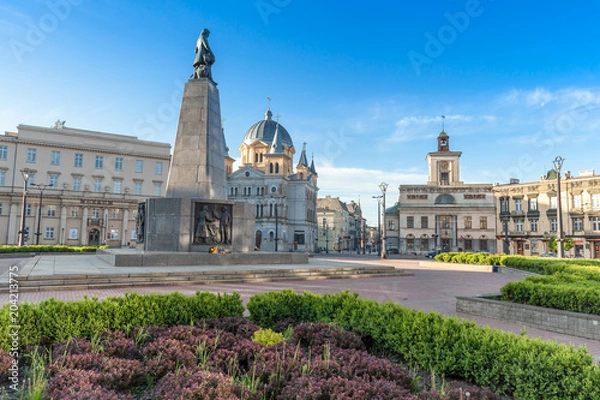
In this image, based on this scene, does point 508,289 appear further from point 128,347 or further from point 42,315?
point 42,315

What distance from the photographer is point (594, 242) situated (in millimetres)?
52969

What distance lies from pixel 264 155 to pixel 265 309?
7383 cm

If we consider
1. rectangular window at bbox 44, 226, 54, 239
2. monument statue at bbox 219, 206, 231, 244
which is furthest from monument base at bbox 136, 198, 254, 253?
rectangular window at bbox 44, 226, 54, 239

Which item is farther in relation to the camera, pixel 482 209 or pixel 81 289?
pixel 482 209

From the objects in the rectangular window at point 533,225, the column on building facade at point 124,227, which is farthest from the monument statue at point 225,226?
the rectangular window at point 533,225

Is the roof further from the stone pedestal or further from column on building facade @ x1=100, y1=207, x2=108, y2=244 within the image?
the stone pedestal

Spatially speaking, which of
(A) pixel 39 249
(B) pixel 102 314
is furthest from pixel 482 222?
(B) pixel 102 314

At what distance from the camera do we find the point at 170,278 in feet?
47.5

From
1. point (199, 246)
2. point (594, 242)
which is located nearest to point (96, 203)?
point (199, 246)

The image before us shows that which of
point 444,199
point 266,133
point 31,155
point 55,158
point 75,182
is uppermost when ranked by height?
point 266,133

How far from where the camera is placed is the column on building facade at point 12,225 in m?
55.6

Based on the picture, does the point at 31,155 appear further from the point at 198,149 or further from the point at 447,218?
the point at 447,218

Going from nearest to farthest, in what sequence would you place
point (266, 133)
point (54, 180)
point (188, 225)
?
point (188, 225)
point (54, 180)
point (266, 133)

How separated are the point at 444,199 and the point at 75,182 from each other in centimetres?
6239
